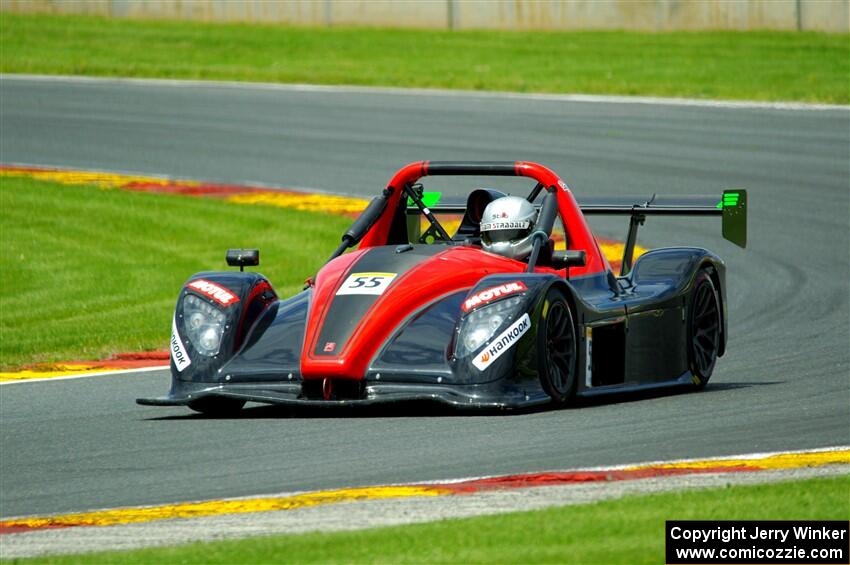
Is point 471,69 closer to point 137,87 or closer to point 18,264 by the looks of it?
point 137,87

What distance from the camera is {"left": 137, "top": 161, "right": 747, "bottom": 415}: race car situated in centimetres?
987

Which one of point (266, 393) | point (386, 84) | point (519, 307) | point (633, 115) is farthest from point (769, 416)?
point (386, 84)

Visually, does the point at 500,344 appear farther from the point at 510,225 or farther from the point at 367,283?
the point at 510,225

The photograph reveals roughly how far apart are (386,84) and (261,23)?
10492mm

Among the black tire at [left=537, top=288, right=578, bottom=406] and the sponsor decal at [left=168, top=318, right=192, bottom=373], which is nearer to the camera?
the black tire at [left=537, top=288, right=578, bottom=406]

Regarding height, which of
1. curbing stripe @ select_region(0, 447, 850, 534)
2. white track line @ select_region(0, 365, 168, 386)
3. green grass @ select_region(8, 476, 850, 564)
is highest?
green grass @ select_region(8, 476, 850, 564)

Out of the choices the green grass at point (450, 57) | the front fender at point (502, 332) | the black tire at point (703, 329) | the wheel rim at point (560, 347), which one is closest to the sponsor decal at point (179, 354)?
the front fender at point (502, 332)

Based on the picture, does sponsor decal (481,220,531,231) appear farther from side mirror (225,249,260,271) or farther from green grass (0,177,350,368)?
green grass (0,177,350,368)

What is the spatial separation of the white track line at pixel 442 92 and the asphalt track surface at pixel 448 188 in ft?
1.13

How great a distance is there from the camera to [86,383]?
12.3m

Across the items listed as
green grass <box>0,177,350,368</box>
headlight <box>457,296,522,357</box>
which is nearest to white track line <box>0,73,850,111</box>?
green grass <box>0,177,350,368</box>

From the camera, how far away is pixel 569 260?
10.5 m

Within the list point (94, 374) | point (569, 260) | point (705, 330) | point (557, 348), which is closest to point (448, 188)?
point (94, 374)

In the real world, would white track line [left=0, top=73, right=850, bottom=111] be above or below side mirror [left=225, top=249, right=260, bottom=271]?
above
